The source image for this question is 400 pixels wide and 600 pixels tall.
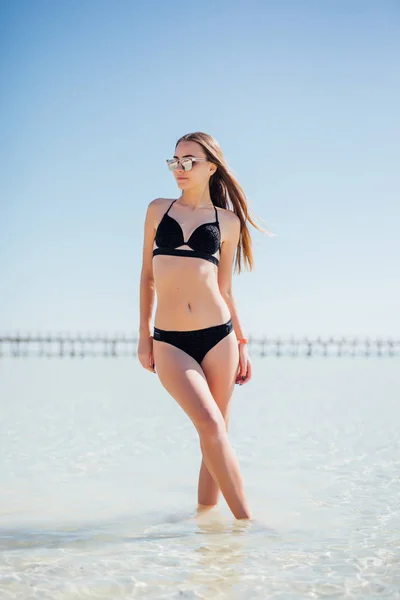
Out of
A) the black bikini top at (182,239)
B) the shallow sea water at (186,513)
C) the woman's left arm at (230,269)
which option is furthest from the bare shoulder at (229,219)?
the shallow sea water at (186,513)

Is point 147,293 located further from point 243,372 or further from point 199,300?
point 243,372

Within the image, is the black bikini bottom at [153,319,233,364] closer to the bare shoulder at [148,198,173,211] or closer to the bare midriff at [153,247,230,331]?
the bare midriff at [153,247,230,331]

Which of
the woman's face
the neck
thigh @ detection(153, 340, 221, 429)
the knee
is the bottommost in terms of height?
the knee

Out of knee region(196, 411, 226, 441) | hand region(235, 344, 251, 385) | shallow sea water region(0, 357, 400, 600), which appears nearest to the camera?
shallow sea water region(0, 357, 400, 600)

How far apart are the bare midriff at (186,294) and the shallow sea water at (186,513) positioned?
110cm

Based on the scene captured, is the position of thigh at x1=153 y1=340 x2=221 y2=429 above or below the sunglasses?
below

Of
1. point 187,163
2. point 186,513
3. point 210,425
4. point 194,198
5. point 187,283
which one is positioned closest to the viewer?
point 210,425

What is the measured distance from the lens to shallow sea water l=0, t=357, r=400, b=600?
117 inches

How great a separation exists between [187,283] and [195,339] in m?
0.30

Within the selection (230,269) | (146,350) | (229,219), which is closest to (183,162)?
(229,219)

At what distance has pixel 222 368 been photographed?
3742 millimetres

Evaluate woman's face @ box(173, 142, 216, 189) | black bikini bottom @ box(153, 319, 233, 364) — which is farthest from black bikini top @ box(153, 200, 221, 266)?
black bikini bottom @ box(153, 319, 233, 364)

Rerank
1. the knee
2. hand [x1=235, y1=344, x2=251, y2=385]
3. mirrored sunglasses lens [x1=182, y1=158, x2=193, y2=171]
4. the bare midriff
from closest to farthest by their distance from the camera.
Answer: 1. the knee
2. the bare midriff
3. mirrored sunglasses lens [x1=182, y1=158, x2=193, y2=171]
4. hand [x1=235, y1=344, x2=251, y2=385]

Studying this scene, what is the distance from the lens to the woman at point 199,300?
355cm
